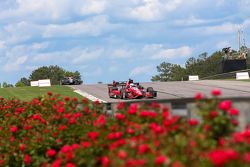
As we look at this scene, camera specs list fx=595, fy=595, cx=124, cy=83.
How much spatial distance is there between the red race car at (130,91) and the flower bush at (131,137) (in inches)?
1106

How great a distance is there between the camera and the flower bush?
5.47 metres

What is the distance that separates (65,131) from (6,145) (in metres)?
1.40

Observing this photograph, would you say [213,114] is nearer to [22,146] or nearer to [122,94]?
[22,146]

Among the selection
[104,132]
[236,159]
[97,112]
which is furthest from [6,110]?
[236,159]

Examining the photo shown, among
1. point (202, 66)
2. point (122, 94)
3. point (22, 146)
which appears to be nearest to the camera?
point (22, 146)

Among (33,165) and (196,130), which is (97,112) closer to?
(33,165)

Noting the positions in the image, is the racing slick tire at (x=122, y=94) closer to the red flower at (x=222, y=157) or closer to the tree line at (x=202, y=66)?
the red flower at (x=222, y=157)

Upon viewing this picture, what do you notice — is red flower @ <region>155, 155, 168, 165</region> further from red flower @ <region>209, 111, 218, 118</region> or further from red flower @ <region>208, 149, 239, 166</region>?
red flower @ <region>209, 111, 218, 118</region>

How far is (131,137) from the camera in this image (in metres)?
7.19

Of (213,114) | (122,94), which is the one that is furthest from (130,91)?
(213,114)

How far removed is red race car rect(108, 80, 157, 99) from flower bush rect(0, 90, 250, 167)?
28081mm

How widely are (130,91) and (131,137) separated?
33.7 meters

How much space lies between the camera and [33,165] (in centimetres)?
996

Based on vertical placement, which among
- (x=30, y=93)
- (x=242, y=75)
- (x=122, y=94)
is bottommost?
(x=122, y=94)
